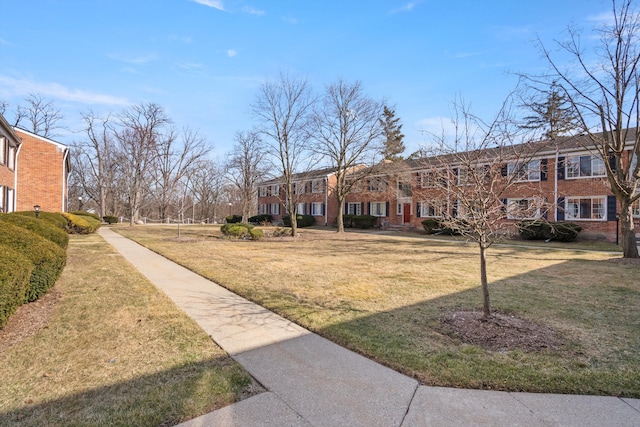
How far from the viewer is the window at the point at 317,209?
3628 centimetres

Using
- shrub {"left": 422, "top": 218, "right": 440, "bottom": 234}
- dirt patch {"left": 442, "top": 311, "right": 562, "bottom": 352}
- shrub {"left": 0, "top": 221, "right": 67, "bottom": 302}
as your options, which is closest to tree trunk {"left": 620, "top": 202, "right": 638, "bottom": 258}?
dirt patch {"left": 442, "top": 311, "right": 562, "bottom": 352}

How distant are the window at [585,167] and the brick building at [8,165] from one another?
28.3 m

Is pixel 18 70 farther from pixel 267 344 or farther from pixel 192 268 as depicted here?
pixel 267 344

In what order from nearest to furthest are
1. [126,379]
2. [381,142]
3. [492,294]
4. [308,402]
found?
[308,402], [126,379], [492,294], [381,142]

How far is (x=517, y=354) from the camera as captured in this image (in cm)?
359

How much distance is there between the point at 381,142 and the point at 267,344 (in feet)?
69.6

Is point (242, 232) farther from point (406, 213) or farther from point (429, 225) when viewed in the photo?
point (406, 213)

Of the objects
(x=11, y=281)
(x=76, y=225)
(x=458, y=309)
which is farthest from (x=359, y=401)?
(x=76, y=225)

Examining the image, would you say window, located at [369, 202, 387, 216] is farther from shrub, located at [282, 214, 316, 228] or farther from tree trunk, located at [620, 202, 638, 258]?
tree trunk, located at [620, 202, 638, 258]

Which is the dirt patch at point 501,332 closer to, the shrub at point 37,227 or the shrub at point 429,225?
the shrub at point 37,227

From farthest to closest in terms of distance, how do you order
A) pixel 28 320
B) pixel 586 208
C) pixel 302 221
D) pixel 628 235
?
pixel 302 221 < pixel 586 208 < pixel 628 235 < pixel 28 320

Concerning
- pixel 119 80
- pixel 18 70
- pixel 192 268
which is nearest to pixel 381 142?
pixel 119 80

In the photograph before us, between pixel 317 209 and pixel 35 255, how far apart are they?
3207 cm

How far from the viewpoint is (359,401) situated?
262cm
